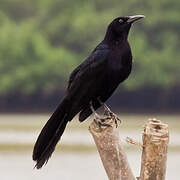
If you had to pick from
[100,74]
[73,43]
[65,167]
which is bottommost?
[100,74]

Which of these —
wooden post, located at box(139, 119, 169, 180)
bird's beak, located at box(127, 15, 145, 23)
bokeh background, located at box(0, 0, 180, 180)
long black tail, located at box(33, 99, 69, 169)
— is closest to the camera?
wooden post, located at box(139, 119, 169, 180)

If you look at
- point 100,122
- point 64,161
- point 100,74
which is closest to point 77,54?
point 64,161

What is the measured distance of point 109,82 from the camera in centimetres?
661

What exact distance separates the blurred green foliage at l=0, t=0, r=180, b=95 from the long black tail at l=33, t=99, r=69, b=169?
4737cm

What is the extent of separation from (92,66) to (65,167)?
16.4 meters

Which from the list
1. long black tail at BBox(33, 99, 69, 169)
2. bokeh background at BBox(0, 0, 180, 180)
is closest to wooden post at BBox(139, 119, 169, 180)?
long black tail at BBox(33, 99, 69, 169)

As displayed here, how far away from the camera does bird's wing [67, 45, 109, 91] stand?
649 cm

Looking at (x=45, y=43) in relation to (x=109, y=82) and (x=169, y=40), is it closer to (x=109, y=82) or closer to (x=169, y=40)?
(x=169, y=40)

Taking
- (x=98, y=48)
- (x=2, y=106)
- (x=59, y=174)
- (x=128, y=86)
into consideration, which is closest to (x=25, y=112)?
(x=2, y=106)

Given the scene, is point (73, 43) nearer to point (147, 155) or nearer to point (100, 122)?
point (100, 122)

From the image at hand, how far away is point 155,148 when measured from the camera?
17.7 ft

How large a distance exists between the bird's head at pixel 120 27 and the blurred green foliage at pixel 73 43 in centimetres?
4663

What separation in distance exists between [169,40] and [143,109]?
5.10m

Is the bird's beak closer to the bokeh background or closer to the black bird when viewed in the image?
the black bird
